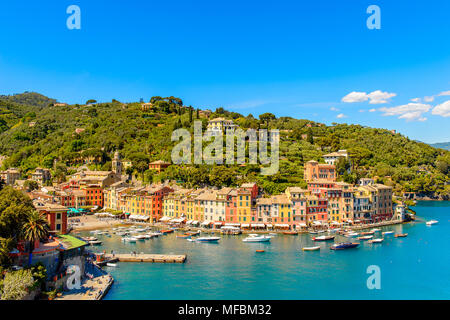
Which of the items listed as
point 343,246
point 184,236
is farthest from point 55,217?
point 343,246

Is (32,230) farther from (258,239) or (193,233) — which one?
(258,239)

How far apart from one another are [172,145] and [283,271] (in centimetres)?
5648

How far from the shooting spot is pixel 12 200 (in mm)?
23438

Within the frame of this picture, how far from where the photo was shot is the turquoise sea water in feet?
81.1

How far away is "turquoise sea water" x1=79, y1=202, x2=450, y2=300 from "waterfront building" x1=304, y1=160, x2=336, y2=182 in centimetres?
2373

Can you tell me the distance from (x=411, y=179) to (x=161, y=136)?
6382cm

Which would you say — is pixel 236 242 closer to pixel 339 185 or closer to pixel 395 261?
pixel 395 261

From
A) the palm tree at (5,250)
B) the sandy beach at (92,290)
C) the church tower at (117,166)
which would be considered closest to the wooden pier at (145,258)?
the sandy beach at (92,290)

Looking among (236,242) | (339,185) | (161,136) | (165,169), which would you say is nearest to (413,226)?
(339,185)

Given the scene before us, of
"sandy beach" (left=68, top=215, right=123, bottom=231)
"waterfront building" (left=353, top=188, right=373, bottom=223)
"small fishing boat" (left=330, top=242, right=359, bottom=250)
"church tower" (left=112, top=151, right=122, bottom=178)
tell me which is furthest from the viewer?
→ "church tower" (left=112, top=151, right=122, bottom=178)

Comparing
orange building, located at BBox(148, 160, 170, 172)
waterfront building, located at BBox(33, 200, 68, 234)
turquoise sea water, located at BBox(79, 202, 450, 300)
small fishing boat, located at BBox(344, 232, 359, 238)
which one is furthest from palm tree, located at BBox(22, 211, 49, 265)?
orange building, located at BBox(148, 160, 170, 172)

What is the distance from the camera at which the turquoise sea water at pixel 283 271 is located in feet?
81.1

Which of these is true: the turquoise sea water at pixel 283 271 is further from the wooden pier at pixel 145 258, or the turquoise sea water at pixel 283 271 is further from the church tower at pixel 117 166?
the church tower at pixel 117 166

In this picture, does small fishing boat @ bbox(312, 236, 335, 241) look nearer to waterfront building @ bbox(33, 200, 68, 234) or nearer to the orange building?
waterfront building @ bbox(33, 200, 68, 234)
